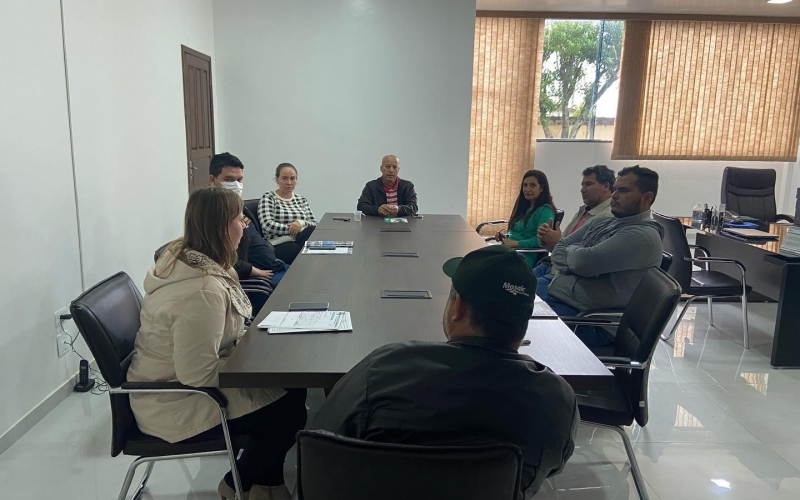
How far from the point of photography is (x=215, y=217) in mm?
1877

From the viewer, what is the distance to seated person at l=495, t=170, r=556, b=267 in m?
4.10

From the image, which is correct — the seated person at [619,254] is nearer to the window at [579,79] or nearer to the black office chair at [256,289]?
the black office chair at [256,289]

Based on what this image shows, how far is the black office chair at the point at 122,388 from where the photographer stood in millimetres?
1695

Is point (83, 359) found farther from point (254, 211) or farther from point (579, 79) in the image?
point (579, 79)

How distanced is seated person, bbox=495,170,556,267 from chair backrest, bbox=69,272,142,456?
2.74 m

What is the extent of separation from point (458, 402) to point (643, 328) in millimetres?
1361

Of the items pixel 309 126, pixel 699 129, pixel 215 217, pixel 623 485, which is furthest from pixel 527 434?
pixel 699 129

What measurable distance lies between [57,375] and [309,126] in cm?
387

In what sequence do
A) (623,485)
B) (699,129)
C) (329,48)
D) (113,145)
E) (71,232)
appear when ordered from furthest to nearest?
(699,129), (329,48), (113,145), (71,232), (623,485)

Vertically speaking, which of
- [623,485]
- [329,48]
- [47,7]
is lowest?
[623,485]

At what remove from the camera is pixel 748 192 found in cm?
572

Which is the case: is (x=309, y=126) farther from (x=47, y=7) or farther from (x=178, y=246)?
(x=178, y=246)

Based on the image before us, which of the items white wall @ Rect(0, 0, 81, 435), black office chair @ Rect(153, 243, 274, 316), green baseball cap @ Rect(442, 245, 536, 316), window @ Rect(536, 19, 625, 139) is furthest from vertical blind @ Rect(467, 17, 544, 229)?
green baseball cap @ Rect(442, 245, 536, 316)

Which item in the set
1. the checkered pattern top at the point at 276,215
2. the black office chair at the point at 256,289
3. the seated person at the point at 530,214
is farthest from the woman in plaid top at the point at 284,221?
the seated person at the point at 530,214
